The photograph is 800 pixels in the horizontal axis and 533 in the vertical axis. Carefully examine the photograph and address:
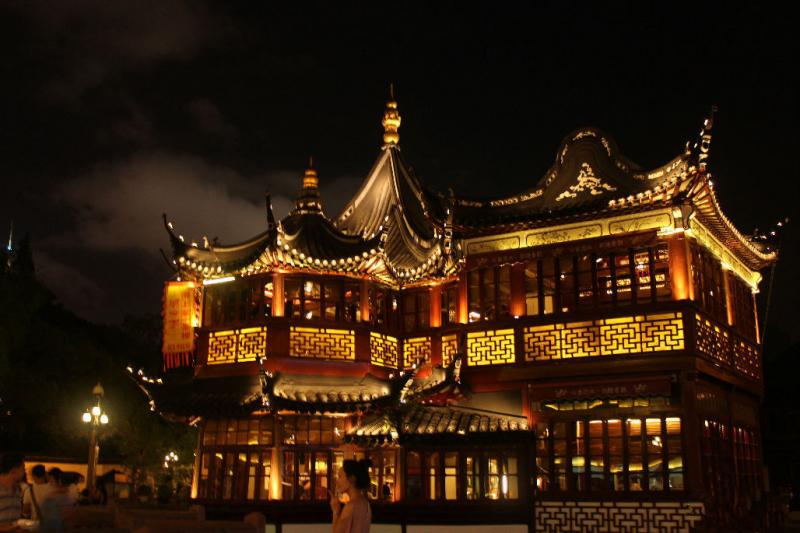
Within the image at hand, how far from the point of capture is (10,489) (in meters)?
8.58

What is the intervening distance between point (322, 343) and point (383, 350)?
61.7 inches

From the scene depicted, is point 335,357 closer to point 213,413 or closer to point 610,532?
point 213,413

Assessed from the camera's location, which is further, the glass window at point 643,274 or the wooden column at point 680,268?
the glass window at point 643,274

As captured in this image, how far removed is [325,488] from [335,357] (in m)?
2.68

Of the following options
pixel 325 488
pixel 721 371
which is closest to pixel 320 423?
pixel 325 488

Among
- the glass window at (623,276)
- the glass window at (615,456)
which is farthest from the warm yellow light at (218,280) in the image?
the glass window at (615,456)

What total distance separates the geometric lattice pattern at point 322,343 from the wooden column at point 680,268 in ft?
21.8

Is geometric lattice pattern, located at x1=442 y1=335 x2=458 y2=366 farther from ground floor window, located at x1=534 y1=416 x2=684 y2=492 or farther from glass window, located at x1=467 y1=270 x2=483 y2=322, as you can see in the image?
ground floor window, located at x1=534 y1=416 x2=684 y2=492

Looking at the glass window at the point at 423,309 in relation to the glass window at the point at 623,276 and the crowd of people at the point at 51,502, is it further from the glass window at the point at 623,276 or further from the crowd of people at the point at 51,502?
the crowd of people at the point at 51,502

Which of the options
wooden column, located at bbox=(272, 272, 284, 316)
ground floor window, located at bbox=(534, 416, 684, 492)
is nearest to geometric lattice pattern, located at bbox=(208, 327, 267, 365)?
Result: wooden column, located at bbox=(272, 272, 284, 316)

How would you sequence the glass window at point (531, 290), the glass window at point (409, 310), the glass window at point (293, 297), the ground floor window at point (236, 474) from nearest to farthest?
1. the ground floor window at point (236, 474)
2. the glass window at point (531, 290)
3. the glass window at point (293, 297)
4. the glass window at point (409, 310)

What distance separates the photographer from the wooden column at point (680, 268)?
1717 cm

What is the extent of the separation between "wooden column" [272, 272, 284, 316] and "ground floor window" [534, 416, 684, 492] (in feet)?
19.0

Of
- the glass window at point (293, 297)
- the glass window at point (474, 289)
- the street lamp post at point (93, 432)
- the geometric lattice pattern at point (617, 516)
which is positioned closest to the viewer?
the geometric lattice pattern at point (617, 516)
